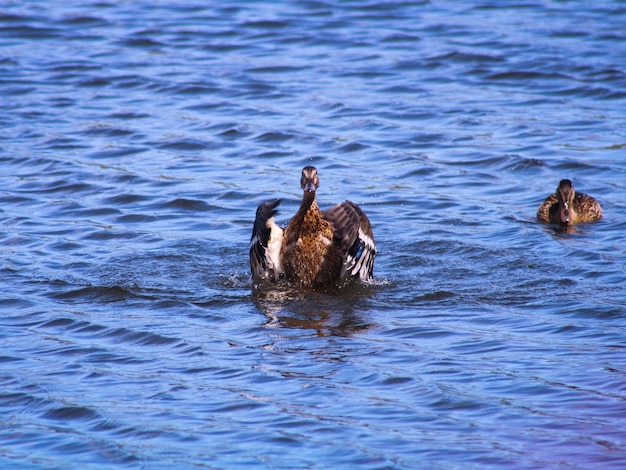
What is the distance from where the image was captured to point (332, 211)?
9.59 metres

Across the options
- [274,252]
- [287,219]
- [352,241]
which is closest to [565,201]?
[287,219]

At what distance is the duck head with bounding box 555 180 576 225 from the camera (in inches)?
439

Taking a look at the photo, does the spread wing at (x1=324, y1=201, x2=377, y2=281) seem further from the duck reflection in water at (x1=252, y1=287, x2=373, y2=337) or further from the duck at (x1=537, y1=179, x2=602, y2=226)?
the duck at (x1=537, y1=179, x2=602, y2=226)

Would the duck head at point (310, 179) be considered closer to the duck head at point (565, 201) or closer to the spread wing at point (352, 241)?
the spread wing at point (352, 241)

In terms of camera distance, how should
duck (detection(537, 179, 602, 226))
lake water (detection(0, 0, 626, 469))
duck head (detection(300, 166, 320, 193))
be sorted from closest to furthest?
lake water (detection(0, 0, 626, 469))
duck head (detection(300, 166, 320, 193))
duck (detection(537, 179, 602, 226))

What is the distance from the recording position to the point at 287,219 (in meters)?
11.7

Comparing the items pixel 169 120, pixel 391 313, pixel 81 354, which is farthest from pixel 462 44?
pixel 81 354

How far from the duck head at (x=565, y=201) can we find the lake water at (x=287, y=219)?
0.20m

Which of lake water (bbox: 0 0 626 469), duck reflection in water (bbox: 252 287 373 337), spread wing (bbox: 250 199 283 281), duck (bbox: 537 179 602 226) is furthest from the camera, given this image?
duck (bbox: 537 179 602 226)

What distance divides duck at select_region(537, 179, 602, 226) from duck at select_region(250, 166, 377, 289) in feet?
9.77

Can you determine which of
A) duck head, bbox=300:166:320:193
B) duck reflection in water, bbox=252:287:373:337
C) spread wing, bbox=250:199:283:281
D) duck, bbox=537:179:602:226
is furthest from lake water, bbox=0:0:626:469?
duck head, bbox=300:166:320:193

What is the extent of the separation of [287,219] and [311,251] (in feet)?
7.89

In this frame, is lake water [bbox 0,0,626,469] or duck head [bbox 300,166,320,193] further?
duck head [bbox 300,166,320,193]

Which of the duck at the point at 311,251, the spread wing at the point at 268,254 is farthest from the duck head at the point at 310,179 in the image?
the spread wing at the point at 268,254
